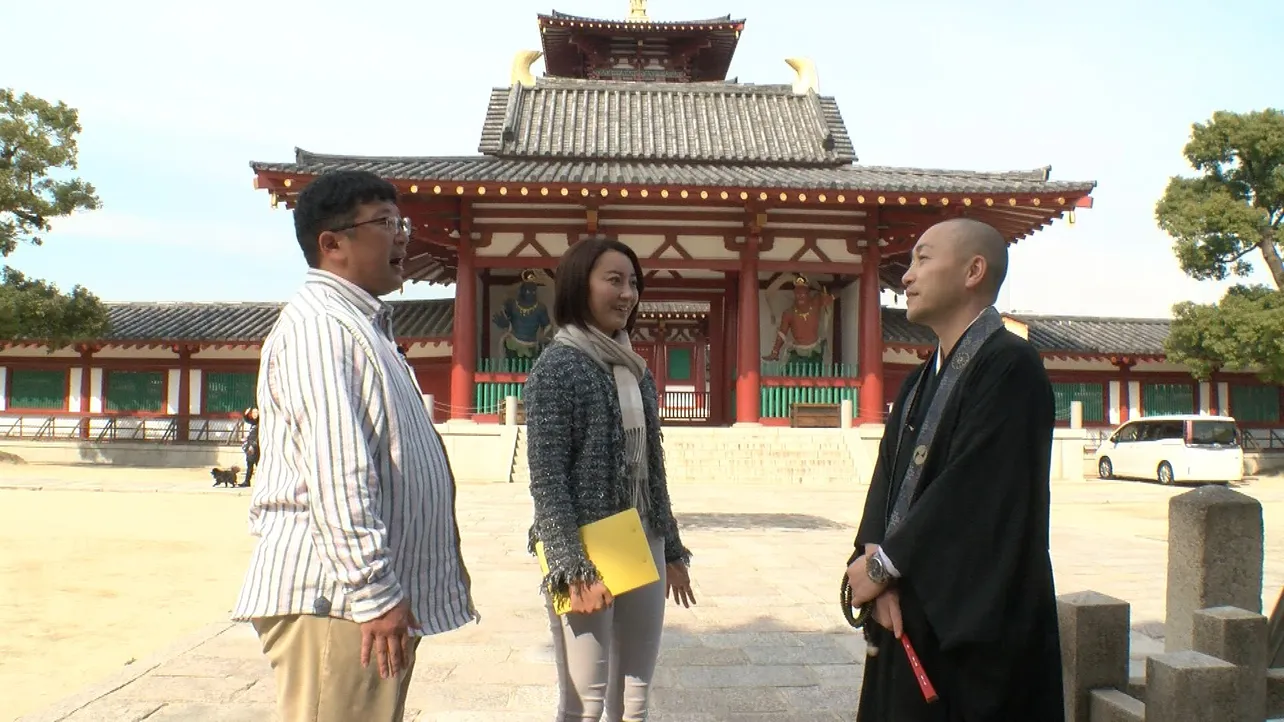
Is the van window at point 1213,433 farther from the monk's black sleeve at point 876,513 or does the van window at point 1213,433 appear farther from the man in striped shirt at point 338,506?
the man in striped shirt at point 338,506

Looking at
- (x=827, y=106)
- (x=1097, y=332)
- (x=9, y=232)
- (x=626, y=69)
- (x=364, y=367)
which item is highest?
(x=626, y=69)

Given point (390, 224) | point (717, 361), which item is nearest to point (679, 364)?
point (717, 361)

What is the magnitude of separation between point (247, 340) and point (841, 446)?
12.1 metres

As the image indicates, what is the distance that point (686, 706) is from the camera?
350 cm

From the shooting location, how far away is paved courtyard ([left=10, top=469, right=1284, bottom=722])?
3449 millimetres

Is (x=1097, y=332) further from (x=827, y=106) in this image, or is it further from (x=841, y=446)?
(x=841, y=446)

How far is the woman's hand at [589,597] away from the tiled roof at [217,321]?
14.7 metres

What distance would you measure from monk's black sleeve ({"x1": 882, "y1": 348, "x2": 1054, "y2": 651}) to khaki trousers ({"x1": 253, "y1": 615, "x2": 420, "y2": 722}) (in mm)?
1161

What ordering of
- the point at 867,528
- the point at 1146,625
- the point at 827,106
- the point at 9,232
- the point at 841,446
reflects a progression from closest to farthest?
the point at 867,528 < the point at 1146,625 < the point at 841,446 < the point at 9,232 < the point at 827,106

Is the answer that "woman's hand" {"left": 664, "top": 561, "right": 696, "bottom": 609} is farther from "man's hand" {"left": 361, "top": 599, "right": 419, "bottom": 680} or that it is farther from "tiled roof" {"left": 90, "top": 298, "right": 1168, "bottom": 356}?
"tiled roof" {"left": 90, "top": 298, "right": 1168, "bottom": 356}

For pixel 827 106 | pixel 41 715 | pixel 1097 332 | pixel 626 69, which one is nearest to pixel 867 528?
pixel 41 715

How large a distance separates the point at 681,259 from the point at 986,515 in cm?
1350

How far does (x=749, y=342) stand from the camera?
580 inches

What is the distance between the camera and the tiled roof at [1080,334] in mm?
17500
